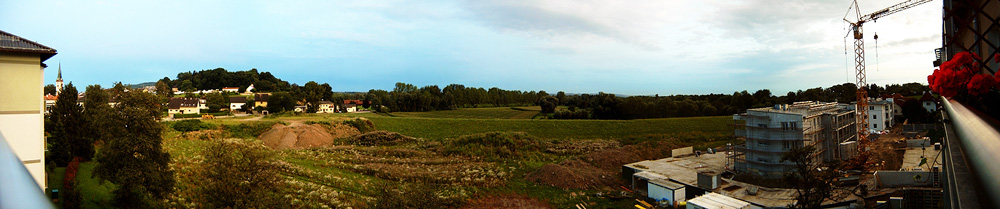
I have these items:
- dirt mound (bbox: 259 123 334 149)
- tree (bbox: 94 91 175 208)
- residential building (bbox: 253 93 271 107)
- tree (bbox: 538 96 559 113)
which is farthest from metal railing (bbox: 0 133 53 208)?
residential building (bbox: 253 93 271 107)

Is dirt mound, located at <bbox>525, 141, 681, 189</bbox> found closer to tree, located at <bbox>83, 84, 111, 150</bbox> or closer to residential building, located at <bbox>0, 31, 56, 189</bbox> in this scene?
residential building, located at <bbox>0, 31, 56, 189</bbox>

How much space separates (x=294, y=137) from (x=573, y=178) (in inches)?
902

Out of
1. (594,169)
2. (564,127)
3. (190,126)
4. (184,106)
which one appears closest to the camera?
(594,169)

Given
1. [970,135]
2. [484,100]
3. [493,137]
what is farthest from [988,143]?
[484,100]

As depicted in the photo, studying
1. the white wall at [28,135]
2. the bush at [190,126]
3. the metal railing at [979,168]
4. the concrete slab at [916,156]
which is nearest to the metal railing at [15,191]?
the metal railing at [979,168]

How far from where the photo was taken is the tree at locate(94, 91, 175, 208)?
11039 mm

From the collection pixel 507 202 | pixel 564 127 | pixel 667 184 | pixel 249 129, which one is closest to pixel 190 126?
pixel 249 129

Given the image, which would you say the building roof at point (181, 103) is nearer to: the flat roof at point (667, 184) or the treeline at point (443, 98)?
the treeline at point (443, 98)

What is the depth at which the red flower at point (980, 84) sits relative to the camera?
398 cm

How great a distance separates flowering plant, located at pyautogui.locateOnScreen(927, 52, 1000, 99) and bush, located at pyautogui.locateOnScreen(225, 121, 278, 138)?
3906 cm

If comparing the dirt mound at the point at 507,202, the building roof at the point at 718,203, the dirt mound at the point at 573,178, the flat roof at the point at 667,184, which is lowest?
the dirt mound at the point at 507,202

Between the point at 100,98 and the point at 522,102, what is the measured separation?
2684 inches

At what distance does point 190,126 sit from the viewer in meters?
34.0

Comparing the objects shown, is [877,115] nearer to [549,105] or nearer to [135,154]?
[549,105]
